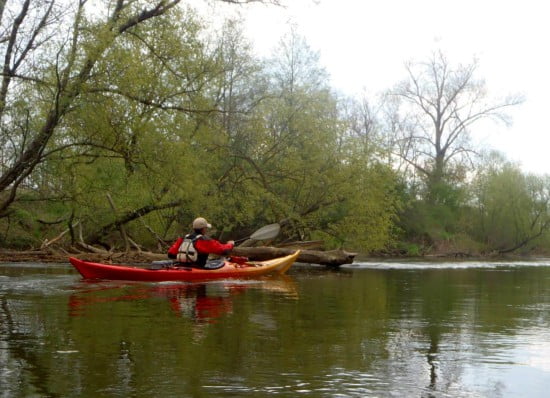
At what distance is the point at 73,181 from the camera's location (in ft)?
54.3

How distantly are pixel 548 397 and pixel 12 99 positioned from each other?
13.3m

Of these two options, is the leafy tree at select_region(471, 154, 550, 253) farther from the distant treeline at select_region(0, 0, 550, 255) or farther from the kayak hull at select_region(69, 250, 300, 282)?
the kayak hull at select_region(69, 250, 300, 282)

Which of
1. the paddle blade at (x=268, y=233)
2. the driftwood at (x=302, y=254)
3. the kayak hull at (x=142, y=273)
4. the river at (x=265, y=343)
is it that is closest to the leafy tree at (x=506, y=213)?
the driftwood at (x=302, y=254)

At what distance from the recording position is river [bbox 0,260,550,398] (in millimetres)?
4848

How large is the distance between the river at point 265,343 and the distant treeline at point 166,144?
3937mm

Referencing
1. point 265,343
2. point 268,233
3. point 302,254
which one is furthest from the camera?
point 302,254

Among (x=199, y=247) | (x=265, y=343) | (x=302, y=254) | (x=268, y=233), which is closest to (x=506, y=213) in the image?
(x=302, y=254)

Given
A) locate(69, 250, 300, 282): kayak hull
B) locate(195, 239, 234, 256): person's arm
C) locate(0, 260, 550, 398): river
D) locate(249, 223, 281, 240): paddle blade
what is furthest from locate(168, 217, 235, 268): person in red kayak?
locate(249, 223, 281, 240): paddle blade

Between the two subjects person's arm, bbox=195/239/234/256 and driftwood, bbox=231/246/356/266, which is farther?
driftwood, bbox=231/246/356/266

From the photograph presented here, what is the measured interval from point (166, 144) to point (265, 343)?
996 cm

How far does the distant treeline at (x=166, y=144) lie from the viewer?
14336mm

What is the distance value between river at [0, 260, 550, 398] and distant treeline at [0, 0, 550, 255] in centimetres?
394

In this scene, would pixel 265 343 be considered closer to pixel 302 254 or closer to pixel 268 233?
pixel 268 233

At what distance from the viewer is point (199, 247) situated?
528 inches
